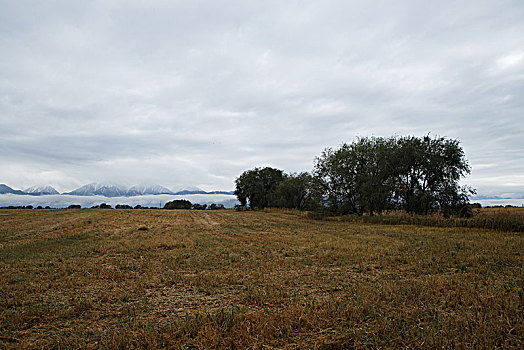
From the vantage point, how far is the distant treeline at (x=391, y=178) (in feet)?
99.1

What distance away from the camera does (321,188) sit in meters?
40.7

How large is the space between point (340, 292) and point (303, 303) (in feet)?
4.85

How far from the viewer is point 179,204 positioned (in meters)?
116

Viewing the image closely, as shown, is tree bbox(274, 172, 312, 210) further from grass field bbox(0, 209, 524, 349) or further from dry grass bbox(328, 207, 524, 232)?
grass field bbox(0, 209, 524, 349)

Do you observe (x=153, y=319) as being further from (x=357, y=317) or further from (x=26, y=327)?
(x=357, y=317)

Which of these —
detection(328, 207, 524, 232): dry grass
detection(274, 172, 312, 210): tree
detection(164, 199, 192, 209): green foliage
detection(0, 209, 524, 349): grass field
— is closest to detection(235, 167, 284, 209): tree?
detection(274, 172, 312, 210): tree

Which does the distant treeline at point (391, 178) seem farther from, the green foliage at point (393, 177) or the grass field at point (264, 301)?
the grass field at point (264, 301)

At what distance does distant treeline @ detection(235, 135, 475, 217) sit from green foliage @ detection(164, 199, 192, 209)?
82644 mm

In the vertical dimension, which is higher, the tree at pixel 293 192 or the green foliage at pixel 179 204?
the tree at pixel 293 192

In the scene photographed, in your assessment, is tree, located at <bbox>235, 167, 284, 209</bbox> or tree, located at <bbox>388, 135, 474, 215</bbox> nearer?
tree, located at <bbox>388, 135, 474, 215</bbox>

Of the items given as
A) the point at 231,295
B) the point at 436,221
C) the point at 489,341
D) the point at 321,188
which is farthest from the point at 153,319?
the point at 321,188

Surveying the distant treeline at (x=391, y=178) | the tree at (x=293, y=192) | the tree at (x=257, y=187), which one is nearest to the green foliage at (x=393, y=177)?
the distant treeline at (x=391, y=178)

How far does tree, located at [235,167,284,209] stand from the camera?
82.4 m

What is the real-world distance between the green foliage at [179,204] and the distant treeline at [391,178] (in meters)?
82.6
